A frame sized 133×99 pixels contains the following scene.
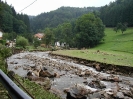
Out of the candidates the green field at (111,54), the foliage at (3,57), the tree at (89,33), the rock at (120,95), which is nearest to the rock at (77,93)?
the rock at (120,95)

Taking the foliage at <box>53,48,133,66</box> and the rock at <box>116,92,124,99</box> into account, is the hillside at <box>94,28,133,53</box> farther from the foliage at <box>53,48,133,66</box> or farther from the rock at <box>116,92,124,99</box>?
the rock at <box>116,92,124,99</box>

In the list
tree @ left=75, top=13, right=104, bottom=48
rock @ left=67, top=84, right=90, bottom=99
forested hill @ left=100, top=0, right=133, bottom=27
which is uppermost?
forested hill @ left=100, top=0, right=133, bottom=27

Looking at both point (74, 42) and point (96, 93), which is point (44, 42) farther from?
point (96, 93)

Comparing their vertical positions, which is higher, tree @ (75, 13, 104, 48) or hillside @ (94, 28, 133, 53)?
tree @ (75, 13, 104, 48)

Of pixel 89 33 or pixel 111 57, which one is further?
pixel 89 33

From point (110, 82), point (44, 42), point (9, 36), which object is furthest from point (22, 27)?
point (110, 82)

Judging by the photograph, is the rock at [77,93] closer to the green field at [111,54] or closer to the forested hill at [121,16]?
the green field at [111,54]

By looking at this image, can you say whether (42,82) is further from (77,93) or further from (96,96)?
(96,96)

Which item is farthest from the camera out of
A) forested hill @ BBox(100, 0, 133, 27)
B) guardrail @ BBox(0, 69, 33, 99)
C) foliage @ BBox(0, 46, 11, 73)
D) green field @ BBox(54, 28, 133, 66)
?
forested hill @ BBox(100, 0, 133, 27)

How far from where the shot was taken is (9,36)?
3583 inches

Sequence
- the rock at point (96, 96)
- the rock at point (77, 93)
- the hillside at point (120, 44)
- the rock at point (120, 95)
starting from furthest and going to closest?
1. the hillside at point (120, 44)
2. the rock at point (120, 95)
3. the rock at point (96, 96)
4. the rock at point (77, 93)

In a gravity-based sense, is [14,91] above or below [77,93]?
above

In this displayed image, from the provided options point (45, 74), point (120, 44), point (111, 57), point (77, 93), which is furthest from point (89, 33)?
point (77, 93)

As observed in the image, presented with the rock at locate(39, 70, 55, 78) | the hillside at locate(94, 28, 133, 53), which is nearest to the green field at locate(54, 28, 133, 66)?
the hillside at locate(94, 28, 133, 53)
